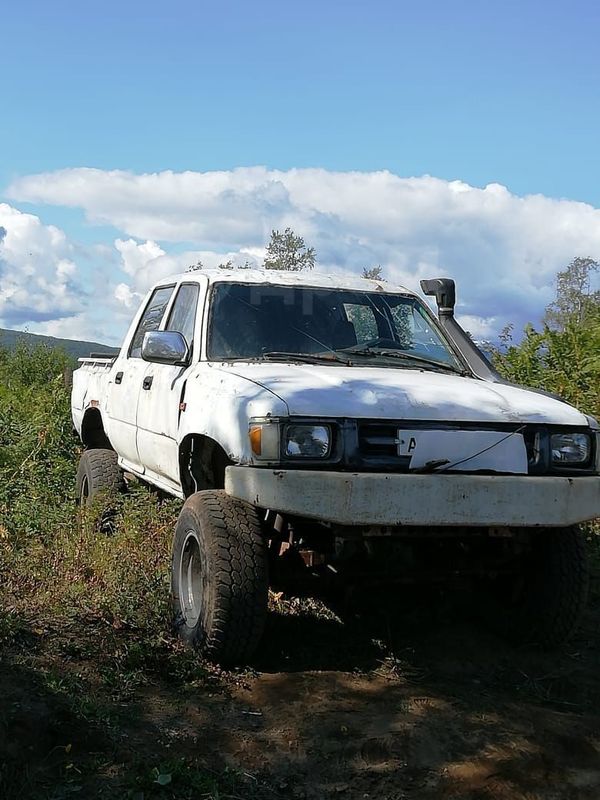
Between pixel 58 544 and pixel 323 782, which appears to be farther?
pixel 58 544

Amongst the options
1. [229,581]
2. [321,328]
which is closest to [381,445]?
[229,581]

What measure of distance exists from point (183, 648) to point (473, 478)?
1582 millimetres

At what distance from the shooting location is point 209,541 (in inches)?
162

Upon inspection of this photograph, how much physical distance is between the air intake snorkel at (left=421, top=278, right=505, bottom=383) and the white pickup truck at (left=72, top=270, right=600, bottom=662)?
0.02m

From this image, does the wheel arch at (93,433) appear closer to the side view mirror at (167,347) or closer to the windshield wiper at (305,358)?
the side view mirror at (167,347)

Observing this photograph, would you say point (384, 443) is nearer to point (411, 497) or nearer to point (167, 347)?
point (411, 497)

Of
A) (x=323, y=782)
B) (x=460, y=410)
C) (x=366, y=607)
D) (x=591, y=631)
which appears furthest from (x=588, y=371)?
(x=323, y=782)

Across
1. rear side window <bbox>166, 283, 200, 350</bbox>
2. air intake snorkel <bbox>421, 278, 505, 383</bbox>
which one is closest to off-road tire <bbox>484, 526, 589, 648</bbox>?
air intake snorkel <bbox>421, 278, 505, 383</bbox>

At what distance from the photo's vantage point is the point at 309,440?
157 inches

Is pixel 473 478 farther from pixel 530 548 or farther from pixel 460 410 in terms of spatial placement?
pixel 530 548

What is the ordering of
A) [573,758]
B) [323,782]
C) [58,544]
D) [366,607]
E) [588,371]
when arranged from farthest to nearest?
[588,371] → [58,544] → [366,607] → [573,758] → [323,782]

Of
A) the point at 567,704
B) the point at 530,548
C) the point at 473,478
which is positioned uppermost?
the point at 473,478

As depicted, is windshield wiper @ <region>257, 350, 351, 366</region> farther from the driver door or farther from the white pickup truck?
the driver door

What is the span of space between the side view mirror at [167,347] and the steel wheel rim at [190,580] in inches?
42.2
